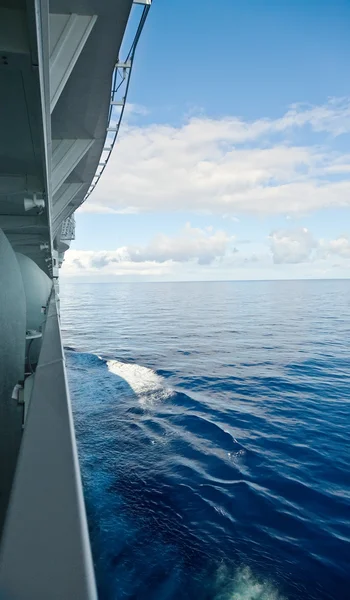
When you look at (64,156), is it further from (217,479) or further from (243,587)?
(243,587)

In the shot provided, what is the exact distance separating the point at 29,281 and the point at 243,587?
846 cm

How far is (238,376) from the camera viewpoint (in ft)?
60.0

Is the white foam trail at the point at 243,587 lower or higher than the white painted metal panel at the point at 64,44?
lower

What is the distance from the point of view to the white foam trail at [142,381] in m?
15.5

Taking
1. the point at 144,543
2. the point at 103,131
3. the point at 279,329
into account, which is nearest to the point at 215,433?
the point at 144,543

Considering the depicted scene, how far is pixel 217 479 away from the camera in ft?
28.1

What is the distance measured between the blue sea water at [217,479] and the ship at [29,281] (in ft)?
12.8

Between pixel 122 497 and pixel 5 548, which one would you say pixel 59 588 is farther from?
pixel 122 497

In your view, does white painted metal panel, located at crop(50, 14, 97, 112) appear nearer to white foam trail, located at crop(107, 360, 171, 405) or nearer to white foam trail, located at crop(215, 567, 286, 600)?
white foam trail, located at crop(215, 567, 286, 600)

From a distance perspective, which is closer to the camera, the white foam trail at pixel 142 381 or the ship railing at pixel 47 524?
the ship railing at pixel 47 524

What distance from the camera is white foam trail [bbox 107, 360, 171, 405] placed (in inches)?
611

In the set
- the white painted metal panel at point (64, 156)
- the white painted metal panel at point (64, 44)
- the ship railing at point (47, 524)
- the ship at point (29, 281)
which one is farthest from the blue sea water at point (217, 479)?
the white painted metal panel at point (64, 156)

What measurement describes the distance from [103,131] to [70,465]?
31.5 feet

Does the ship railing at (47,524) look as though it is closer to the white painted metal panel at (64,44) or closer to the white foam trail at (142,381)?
the white painted metal panel at (64,44)
